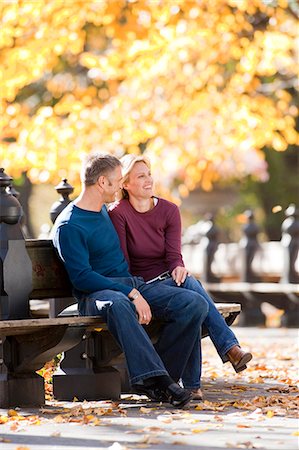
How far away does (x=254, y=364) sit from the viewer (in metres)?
11.5

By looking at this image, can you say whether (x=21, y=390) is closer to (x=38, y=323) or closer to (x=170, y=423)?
(x=38, y=323)

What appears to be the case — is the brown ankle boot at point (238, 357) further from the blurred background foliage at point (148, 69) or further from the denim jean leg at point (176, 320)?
the blurred background foliage at point (148, 69)

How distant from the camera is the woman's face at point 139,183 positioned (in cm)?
848

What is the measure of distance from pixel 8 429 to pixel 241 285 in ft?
40.7

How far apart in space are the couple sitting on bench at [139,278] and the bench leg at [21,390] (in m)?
0.51

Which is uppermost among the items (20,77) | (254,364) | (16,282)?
(20,77)

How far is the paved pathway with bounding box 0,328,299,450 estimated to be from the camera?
21.1 feet

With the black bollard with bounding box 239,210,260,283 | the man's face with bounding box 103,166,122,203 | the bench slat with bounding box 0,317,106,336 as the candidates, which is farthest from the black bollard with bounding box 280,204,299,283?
the bench slat with bounding box 0,317,106,336

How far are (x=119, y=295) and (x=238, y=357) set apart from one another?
872 mm

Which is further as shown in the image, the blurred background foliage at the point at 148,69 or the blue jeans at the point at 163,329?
the blurred background foliage at the point at 148,69

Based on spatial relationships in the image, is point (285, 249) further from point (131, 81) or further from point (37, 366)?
point (37, 366)

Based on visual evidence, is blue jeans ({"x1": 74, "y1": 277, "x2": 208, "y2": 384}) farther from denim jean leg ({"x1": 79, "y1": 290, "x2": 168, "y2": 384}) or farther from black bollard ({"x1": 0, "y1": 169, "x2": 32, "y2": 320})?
black bollard ({"x1": 0, "y1": 169, "x2": 32, "y2": 320})

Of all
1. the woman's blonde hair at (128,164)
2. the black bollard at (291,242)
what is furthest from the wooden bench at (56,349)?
the black bollard at (291,242)

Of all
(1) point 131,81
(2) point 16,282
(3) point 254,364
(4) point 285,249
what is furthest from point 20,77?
(2) point 16,282
